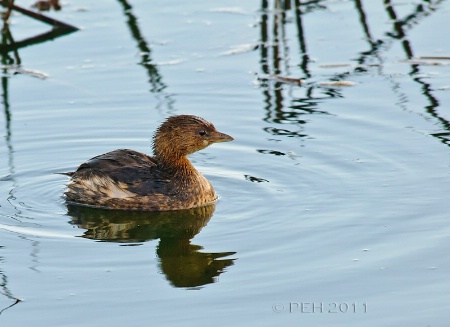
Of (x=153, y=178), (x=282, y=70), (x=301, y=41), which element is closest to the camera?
(x=153, y=178)

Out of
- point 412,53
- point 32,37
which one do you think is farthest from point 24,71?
point 412,53

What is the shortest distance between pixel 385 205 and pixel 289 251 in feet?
4.26

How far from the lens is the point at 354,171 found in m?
9.63

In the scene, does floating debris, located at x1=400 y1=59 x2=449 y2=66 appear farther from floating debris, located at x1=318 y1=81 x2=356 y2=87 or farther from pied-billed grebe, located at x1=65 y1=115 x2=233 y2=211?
pied-billed grebe, located at x1=65 y1=115 x2=233 y2=211

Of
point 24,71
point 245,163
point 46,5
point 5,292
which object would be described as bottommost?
point 245,163

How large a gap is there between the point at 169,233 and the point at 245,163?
1644mm

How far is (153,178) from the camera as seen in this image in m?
9.38

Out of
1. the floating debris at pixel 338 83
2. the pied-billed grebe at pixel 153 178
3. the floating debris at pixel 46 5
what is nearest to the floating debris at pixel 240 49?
the floating debris at pixel 338 83

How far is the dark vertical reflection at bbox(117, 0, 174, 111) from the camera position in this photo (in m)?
11.9

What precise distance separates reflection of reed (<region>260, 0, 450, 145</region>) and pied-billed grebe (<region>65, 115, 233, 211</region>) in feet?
4.78

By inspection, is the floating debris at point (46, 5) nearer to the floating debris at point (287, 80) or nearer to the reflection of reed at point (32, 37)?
the reflection of reed at point (32, 37)

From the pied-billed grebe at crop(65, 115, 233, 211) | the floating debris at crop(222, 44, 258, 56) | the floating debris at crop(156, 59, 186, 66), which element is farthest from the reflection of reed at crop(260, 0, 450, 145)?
the pied-billed grebe at crop(65, 115, 233, 211)

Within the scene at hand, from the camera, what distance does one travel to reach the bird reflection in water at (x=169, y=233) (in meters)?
7.70

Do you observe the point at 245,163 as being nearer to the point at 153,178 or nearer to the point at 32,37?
the point at 153,178
